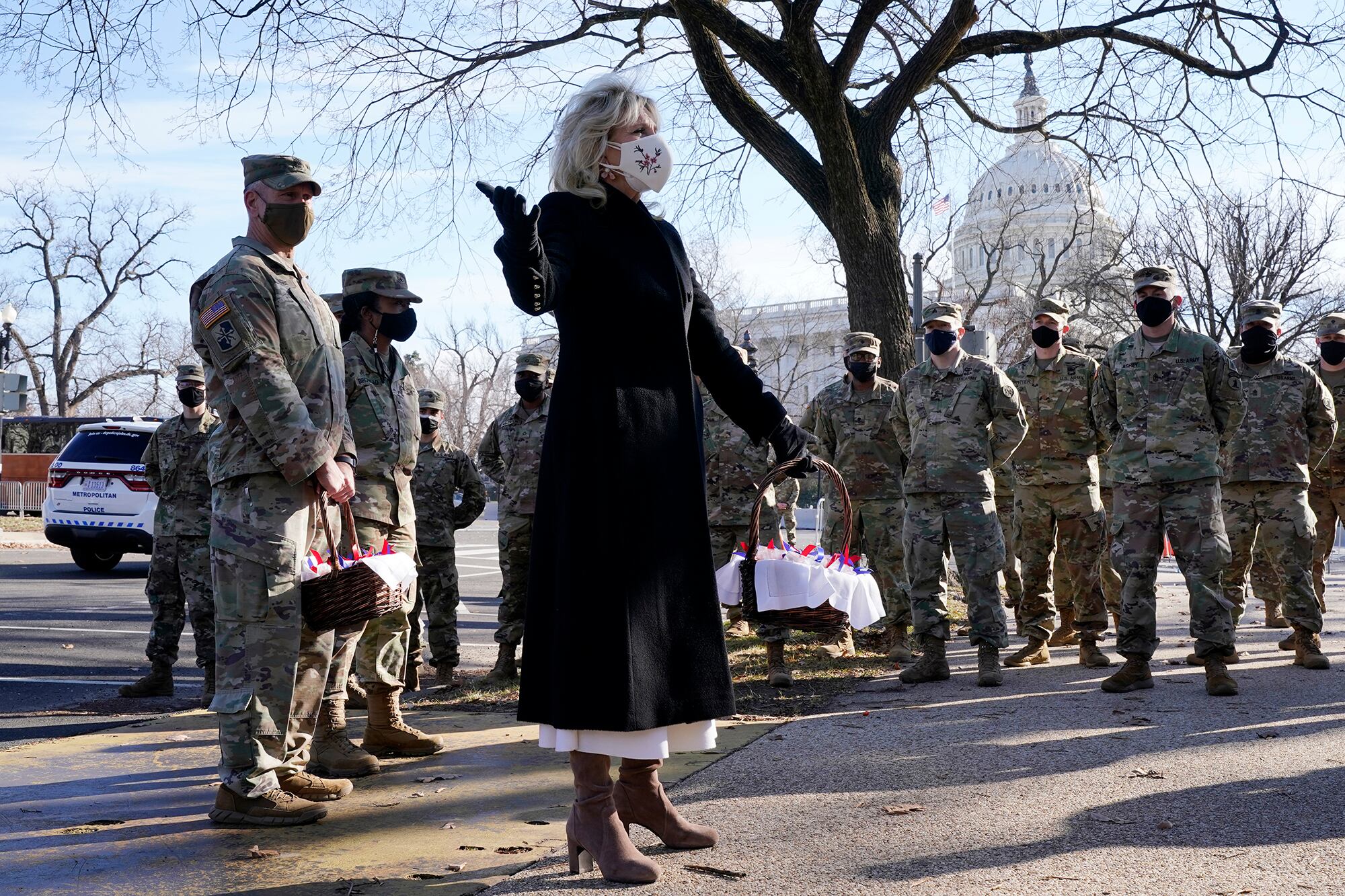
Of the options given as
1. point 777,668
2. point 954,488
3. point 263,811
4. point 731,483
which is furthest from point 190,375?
point 954,488

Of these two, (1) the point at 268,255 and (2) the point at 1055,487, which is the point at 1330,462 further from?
(1) the point at 268,255

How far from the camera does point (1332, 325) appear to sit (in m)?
11.0

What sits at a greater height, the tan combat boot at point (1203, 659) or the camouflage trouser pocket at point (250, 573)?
the camouflage trouser pocket at point (250, 573)

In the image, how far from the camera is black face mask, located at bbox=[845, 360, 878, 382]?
32.3ft

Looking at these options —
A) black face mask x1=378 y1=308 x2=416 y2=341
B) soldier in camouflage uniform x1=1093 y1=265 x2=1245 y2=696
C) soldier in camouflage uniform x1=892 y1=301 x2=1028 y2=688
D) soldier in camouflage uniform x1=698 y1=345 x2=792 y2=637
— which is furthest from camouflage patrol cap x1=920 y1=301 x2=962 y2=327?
black face mask x1=378 y1=308 x2=416 y2=341

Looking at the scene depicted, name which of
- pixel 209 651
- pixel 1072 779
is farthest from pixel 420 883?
pixel 209 651

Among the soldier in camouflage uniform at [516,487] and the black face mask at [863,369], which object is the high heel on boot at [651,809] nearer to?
the soldier in camouflage uniform at [516,487]

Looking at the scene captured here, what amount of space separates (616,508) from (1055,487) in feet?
21.7

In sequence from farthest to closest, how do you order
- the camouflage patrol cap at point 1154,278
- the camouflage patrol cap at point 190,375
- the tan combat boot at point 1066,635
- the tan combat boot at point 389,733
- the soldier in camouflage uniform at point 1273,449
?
the tan combat boot at point 1066,635 < the soldier in camouflage uniform at point 1273,449 < the camouflage patrol cap at point 190,375 < the camouflage patrol cap at point 1154,278 < the tan combat boot at point 389,733

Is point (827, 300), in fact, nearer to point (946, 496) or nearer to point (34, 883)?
point (946, 496)

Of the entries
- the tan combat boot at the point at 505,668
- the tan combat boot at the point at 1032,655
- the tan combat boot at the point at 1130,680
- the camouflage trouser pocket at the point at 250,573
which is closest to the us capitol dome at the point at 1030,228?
the tan combat boot at the point at 1032,655

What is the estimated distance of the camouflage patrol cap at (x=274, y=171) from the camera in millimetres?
4781

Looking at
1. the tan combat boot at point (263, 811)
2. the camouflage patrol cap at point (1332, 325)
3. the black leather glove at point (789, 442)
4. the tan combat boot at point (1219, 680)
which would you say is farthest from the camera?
the camouflage patrol cap at point (1332, 325)

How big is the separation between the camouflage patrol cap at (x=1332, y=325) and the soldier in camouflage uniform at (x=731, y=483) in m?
5.13
